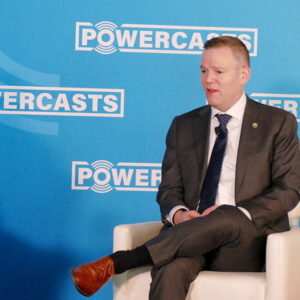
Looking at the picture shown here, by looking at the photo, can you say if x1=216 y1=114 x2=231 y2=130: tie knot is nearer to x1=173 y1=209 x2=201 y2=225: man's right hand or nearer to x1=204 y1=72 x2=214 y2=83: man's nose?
x1=204 y1=72 x2=214 y2=83: man's nose

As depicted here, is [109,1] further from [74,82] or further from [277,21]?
[277,21]

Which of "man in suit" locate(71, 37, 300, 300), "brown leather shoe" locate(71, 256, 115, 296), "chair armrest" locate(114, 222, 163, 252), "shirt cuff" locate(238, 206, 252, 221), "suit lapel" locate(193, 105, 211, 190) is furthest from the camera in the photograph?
"suit lapel" locate(193, 105, 211, 190)

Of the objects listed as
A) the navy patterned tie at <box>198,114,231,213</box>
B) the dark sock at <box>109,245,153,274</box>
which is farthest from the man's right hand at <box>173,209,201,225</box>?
the dark sock at <box>109,245,153,274</box>

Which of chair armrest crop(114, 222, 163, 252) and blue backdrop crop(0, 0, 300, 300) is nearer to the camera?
chair armrest crop(114, 222, 163, 252)

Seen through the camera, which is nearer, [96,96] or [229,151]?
[229,151]

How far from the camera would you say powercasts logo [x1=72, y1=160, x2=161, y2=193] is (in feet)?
12.9

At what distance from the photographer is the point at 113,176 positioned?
12.9 feet

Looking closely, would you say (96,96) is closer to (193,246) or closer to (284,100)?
(284,100)

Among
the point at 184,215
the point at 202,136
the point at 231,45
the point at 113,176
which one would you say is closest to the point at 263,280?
the point at 184,215

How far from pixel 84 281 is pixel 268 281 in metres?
0.78

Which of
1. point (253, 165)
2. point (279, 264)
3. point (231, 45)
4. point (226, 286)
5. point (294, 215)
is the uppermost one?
point (231, 45)

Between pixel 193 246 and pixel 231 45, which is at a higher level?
pixel 231 45

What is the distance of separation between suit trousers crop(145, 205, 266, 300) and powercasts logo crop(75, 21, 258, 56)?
1487mm

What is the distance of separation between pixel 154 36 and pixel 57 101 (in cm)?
75
